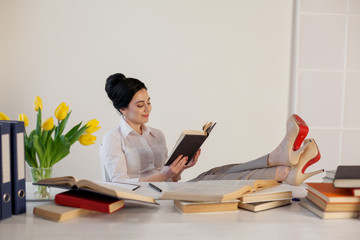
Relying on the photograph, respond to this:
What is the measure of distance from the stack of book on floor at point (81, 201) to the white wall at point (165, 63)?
8.91 ft

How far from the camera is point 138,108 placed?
281 cm

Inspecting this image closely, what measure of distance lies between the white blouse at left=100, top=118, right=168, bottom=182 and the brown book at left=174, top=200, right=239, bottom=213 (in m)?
1.14

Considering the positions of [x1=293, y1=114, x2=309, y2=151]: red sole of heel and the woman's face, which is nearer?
[x1=293, y1=114, x2=309, y2=151]: red sole of heel

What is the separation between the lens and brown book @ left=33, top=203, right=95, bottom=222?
4.50 ft

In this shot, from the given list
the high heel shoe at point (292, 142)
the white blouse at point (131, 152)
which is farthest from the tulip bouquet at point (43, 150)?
the high heel shoe at point (292, 142)

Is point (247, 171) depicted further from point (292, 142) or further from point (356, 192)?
point (356, 192)

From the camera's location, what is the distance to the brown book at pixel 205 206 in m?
1.49

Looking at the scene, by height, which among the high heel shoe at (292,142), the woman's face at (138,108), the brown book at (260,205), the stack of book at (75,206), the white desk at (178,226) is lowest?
the white desk at (178,226)

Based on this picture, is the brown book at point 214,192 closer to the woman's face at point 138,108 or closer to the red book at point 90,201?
the red book at point 90,201

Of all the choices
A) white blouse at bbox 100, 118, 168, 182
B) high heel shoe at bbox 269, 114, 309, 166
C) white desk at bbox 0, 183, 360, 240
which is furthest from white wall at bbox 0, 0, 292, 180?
white desk at bbox 0, 183, 360, 240

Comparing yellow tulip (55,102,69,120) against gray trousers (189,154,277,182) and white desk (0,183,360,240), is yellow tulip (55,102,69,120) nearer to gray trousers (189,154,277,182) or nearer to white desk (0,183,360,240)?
white desk (0,183,360,240)

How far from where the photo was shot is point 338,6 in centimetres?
429

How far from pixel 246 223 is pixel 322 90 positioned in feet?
10.6

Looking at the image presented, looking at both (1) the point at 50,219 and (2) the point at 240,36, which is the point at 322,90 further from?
(1) the point at 50,219
